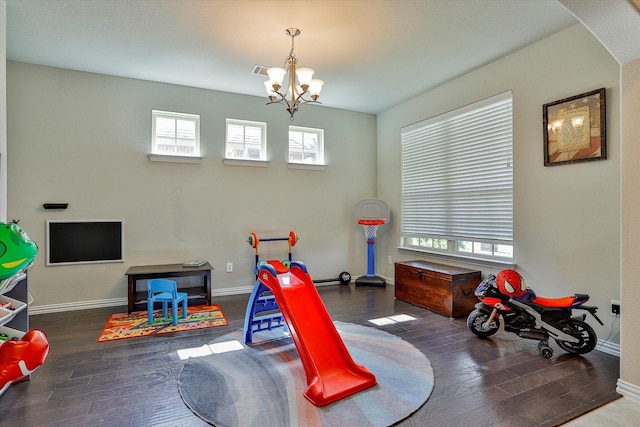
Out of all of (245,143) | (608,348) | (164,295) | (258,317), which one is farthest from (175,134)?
(608,348)

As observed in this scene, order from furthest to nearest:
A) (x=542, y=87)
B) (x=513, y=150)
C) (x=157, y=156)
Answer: (x=157, y=156), (x=513, y=150), (x=542, y=87)

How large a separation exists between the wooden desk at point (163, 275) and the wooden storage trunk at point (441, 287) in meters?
2.68

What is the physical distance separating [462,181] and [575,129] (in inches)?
56.8

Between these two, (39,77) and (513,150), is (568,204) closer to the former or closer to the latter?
(513,150)

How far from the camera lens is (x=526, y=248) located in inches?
145

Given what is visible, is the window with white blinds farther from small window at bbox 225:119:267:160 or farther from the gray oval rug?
small window at bbox 225:119:267:160

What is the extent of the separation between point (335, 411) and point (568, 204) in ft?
9.58

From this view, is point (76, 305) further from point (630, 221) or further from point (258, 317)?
point (630, 221)

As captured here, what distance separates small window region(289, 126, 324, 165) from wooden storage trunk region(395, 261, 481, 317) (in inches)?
93.4

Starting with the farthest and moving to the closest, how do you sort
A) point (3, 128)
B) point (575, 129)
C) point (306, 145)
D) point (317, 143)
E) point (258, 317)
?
point (317, 143)
point (306, 145)
point (258, 317)
point (575, 129)
point (3, 128)

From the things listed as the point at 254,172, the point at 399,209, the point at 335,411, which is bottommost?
the point at 335,411

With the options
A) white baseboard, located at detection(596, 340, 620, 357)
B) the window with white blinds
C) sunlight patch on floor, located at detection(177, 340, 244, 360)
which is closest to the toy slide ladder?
sunlight patch on floor, located at detection(177, 340, 244, 360)

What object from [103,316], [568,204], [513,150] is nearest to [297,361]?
[103,316]

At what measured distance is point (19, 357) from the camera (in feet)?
6.07
